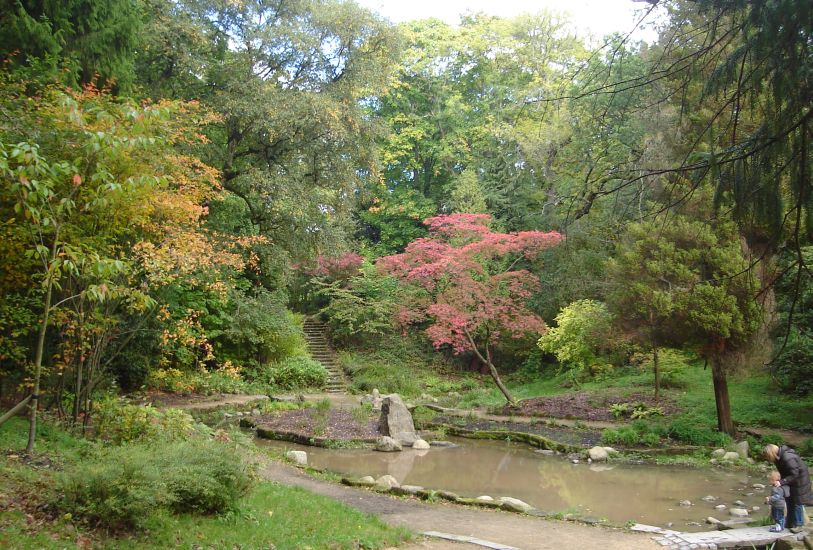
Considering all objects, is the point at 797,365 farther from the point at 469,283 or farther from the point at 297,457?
the point at 297,457

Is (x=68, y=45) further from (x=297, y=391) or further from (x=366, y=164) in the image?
(x=297, y=391)

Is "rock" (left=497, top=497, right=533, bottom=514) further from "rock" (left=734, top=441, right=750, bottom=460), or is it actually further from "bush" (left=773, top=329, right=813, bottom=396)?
"bush" (left=773, top=329, right=813, bottom=396)

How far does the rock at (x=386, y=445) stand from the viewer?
40.4ft

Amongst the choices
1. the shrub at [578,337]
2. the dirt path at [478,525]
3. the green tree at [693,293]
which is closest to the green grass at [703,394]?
the shrub at [578,337]

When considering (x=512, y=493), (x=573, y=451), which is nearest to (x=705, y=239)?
(x=573, y=451)

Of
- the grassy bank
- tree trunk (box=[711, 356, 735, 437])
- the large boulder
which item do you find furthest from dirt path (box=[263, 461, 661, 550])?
tree trunk (box=[711, 356, 735, 437])

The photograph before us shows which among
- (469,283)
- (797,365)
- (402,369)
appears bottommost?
(402,369)

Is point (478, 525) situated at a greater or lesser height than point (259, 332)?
lesser

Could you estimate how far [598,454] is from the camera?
11.4 meters

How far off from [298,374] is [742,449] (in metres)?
12.8

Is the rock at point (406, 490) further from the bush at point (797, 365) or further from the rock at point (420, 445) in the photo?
the bush at point (797, 365)

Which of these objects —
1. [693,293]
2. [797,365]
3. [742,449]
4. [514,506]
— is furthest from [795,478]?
[797,365]

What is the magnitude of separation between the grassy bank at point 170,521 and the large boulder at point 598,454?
619 centimetres

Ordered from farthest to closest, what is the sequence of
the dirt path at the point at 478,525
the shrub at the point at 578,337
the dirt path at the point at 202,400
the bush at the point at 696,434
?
the shrub at the point at 578,337 → the dirt path at the point at 202,400 → the bush at the point at 696,434 → the dirt path at the point at 478,525
